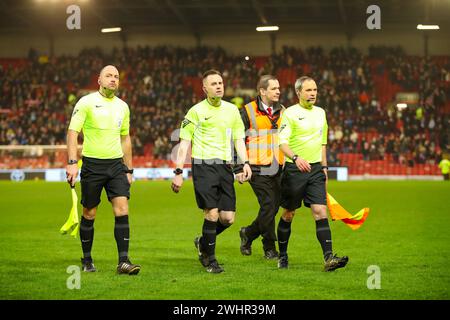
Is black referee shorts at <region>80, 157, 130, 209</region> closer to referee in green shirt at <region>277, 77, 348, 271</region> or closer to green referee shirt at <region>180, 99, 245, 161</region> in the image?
green referee shirt at <region>180, 99, 245, 161</region>

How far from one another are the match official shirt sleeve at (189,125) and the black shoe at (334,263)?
7.34 ft

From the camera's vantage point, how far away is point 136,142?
135 feet

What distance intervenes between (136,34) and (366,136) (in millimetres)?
16972

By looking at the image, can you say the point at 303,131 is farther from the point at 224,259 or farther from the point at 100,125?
the point at 100,125

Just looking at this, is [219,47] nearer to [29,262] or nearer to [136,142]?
[136,142]

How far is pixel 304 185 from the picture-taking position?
9.45 m

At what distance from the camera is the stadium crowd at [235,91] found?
4050 cm

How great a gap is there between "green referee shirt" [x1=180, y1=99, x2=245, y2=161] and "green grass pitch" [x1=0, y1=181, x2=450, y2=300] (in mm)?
1450

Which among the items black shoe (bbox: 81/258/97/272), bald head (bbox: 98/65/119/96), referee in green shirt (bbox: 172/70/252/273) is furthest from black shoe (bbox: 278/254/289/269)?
bald head (bbox: 98/65/119/96)

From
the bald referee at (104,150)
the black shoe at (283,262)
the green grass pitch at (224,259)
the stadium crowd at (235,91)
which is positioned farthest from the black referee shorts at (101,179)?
the stadium crowd at (235,91)

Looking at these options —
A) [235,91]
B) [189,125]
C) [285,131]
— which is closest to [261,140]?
[285,131]

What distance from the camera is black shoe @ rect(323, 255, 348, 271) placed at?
891cm

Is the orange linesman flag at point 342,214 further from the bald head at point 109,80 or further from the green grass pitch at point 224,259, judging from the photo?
the bald head at point 109,80

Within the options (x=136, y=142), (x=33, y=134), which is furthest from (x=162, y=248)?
(x=33, y=134)
